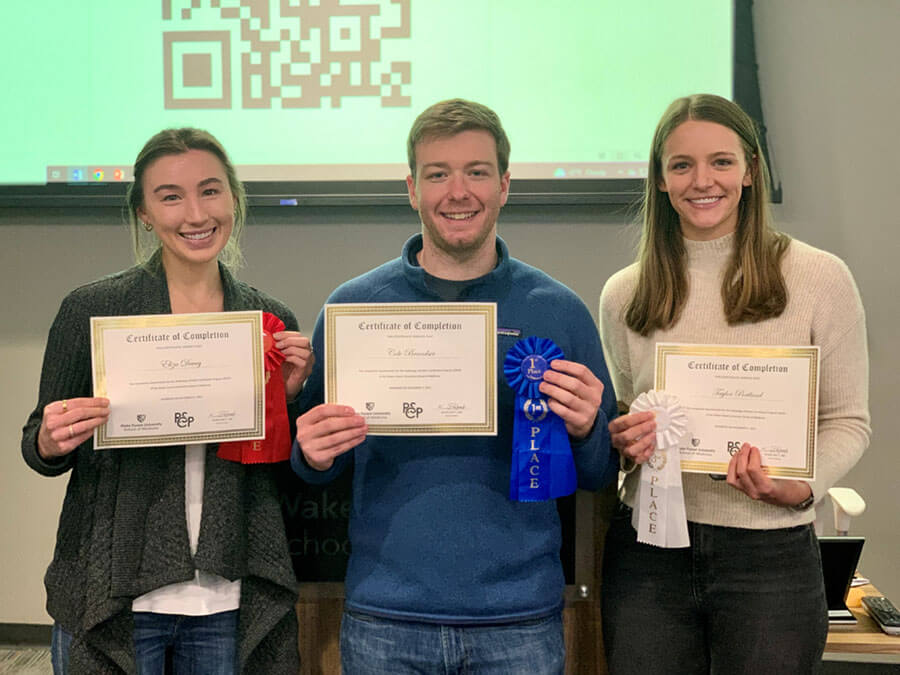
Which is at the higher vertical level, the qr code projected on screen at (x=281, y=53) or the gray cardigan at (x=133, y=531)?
the qr code projected on screen at (x=281, y=53)

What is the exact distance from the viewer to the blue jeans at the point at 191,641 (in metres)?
1.42

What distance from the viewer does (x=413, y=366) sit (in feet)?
4.80

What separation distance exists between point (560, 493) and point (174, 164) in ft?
3.13

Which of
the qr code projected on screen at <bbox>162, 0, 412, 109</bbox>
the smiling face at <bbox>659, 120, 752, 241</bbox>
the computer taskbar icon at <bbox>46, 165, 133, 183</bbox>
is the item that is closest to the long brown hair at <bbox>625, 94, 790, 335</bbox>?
the smiling face at <bbox>659, 120, 752, 241</bbox>

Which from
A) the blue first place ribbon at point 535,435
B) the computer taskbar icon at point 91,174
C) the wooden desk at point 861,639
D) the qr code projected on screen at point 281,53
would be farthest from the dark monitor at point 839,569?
the computer taskbar icon at point 91,174

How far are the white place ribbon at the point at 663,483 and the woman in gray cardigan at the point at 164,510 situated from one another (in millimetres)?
666

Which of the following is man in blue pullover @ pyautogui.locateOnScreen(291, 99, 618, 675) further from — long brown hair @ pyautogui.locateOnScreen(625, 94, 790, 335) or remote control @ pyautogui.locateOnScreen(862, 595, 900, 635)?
remote control @ pyautogui.locateOnScreen(862, 595, 900, 635)

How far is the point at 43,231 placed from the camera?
300 centimetres

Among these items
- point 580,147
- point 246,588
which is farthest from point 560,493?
point 580,147

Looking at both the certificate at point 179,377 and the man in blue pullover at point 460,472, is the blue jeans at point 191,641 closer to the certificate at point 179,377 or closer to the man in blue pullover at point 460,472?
the man in blue pullover at point 460,472

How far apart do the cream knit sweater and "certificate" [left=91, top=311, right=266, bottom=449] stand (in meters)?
0.78

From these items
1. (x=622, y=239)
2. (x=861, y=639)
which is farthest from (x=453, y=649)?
(x=622, y=239)

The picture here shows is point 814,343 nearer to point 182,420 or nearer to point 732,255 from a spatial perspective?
point 732,255

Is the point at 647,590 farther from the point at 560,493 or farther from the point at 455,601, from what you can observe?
the point at 455,601
